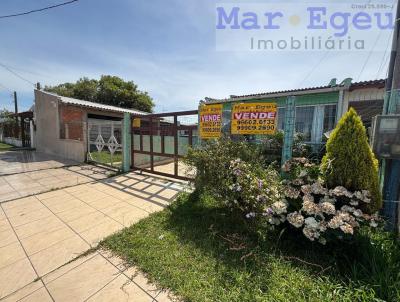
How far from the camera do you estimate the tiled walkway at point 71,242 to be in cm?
203

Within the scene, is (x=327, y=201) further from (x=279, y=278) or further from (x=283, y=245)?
(x=279, y=278)

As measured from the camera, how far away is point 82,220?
3561 millimetres

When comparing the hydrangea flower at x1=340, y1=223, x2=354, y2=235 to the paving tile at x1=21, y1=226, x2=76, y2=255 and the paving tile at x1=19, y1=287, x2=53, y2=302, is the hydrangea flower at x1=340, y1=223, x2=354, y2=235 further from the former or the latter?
the paving tile at x1=21, y1=226, x2=76, y2=255

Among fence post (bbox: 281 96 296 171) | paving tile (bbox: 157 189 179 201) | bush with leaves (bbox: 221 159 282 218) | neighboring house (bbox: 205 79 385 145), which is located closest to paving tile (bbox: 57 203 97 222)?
paving tile (bbox: 157 189 179 201)

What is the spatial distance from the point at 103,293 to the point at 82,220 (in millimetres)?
1979

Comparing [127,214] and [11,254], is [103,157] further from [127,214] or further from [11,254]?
[11,254]

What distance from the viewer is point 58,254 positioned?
103 inches

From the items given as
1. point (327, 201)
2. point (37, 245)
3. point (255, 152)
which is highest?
point (255, 152)

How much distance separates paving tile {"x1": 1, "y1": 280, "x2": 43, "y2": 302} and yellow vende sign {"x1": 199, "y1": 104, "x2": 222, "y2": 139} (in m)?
3.82

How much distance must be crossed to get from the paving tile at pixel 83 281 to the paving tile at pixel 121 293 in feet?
0.26

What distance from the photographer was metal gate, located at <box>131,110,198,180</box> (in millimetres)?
5719

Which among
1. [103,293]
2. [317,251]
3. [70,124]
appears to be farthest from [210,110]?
[70,124]

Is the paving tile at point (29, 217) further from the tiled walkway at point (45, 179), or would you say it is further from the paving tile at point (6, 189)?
the paving tile at point (6, 189)

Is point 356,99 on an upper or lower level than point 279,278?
upper
